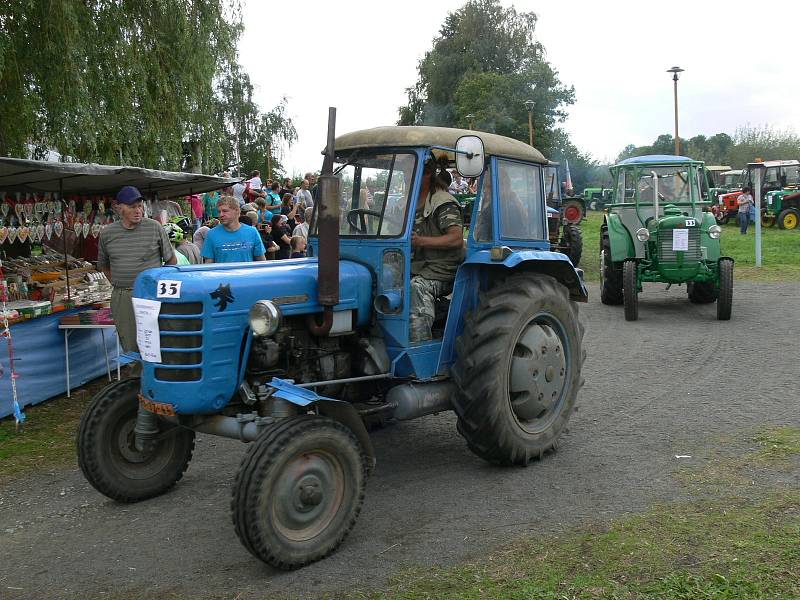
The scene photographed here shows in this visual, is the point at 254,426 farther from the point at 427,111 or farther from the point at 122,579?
the point at 427,111

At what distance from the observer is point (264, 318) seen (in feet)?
12.7

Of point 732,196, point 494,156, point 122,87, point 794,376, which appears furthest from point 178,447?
point 732,196

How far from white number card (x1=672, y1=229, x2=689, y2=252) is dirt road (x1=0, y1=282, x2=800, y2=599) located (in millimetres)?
3404

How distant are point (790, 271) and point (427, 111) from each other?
131 feet

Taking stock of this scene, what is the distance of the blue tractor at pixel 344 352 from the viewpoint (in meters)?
3.78

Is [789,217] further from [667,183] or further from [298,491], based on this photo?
[298,491]

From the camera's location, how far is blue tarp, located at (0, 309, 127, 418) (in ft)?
21.7

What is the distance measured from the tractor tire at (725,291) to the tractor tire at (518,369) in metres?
5.54

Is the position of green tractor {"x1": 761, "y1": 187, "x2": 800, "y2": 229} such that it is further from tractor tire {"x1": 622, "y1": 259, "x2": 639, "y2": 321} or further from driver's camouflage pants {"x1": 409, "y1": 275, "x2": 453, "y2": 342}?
driver's camouflage pants {"x1": 409, "y1": 275, "x2": 453, "y2": 342}

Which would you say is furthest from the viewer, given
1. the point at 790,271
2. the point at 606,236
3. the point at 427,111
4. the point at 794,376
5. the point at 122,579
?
the point at 427,111

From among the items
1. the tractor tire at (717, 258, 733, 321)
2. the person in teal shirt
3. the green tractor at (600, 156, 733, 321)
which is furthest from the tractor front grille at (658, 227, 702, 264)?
the person in teal shirt

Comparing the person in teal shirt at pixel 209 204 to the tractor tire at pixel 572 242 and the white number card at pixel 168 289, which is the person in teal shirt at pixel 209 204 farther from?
the white number card at pixel 168 289

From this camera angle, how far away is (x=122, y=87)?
10898 millimetres

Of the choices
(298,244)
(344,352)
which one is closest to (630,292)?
(298,244)
